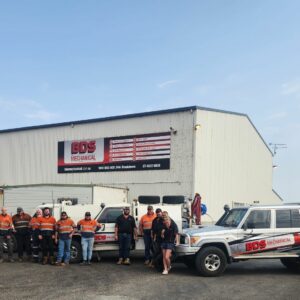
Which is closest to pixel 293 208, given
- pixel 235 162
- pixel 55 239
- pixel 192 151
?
pixel 55 239

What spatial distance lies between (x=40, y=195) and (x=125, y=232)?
22.3 ft

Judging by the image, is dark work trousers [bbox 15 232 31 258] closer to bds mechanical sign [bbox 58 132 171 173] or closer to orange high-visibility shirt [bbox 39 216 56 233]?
orange high-visibility shirt [bbox 39 216 56 233]

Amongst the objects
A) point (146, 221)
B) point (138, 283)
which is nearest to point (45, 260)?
point (146, 221)

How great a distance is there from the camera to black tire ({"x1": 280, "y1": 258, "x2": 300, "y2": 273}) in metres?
11.9

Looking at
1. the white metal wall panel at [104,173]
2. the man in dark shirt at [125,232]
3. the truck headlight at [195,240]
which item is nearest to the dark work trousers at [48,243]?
the man in dark shirt at [125,232]

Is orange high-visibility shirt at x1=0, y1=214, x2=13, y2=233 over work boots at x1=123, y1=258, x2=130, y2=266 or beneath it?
over

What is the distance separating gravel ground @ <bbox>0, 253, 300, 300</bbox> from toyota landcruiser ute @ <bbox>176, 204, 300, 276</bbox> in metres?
0.42

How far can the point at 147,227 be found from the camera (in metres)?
13.1

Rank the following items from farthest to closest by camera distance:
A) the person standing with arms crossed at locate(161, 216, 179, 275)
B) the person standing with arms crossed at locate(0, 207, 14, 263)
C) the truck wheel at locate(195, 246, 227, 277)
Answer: the person standing with arms crossed at locate(0, 207, 14, 263)
the person standing with arms crossed at locate(161, 216, 179, 275)
the truck wheel at locate(195, 246, 227, 277)

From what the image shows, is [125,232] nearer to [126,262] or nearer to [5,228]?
[126,262]

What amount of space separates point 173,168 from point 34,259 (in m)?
12.0

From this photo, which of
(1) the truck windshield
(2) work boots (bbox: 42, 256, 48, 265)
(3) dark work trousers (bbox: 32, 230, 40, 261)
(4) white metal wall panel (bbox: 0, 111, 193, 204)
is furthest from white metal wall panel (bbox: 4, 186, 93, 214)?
(1) the truck windshield

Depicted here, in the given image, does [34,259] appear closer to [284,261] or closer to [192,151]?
[284,261]

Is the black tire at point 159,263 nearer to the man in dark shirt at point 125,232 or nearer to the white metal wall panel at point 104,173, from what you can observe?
the man in dark shirt at point 125,232
